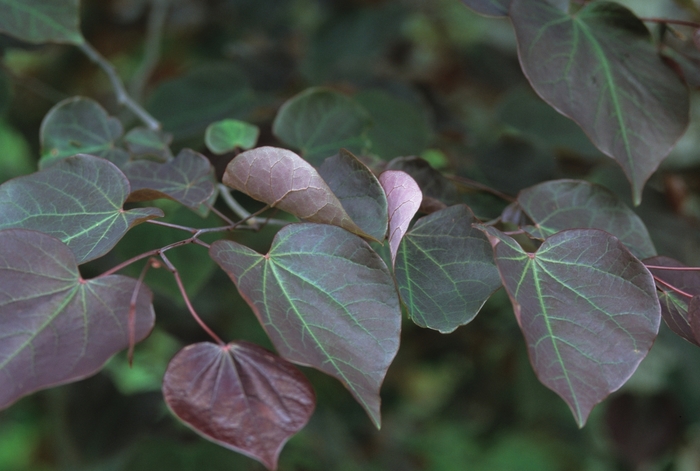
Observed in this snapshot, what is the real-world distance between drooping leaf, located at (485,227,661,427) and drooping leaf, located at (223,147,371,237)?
10 centimetres

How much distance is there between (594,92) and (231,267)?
31cm

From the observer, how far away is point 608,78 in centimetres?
44

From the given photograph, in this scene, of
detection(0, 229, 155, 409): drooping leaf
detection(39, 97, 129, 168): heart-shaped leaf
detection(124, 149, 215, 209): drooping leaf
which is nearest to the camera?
detection(0, 229, 155, 409): drooping leaf

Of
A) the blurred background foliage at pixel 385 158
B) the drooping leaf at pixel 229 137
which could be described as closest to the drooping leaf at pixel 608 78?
the blurred background foliage at pixel 385 158

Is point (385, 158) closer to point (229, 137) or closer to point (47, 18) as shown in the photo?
point (229, 137)

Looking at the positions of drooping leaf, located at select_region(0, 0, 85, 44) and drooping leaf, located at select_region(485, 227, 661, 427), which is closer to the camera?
drooping leaf, located at select_region(485, 227, 661, 427)

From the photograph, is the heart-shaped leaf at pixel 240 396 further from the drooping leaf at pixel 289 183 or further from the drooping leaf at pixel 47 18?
the drooping leaf at pixel 47 18

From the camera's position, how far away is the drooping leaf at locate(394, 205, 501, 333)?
351 mm

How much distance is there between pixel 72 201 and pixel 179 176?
0.28ft

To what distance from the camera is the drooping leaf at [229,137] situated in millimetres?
480

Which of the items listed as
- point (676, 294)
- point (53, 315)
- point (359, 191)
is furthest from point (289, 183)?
point (676, 294)

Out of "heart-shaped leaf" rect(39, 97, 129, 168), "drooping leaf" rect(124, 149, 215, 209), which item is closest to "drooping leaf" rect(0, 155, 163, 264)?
"drooping leaf" rect(124, 149, 215, 209)

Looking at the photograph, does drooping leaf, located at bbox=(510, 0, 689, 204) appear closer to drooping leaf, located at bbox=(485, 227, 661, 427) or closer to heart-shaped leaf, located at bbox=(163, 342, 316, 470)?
drooping leaf, located at bbox=(485, 227, 661, 427)

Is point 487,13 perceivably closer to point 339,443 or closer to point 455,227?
point 455,227
